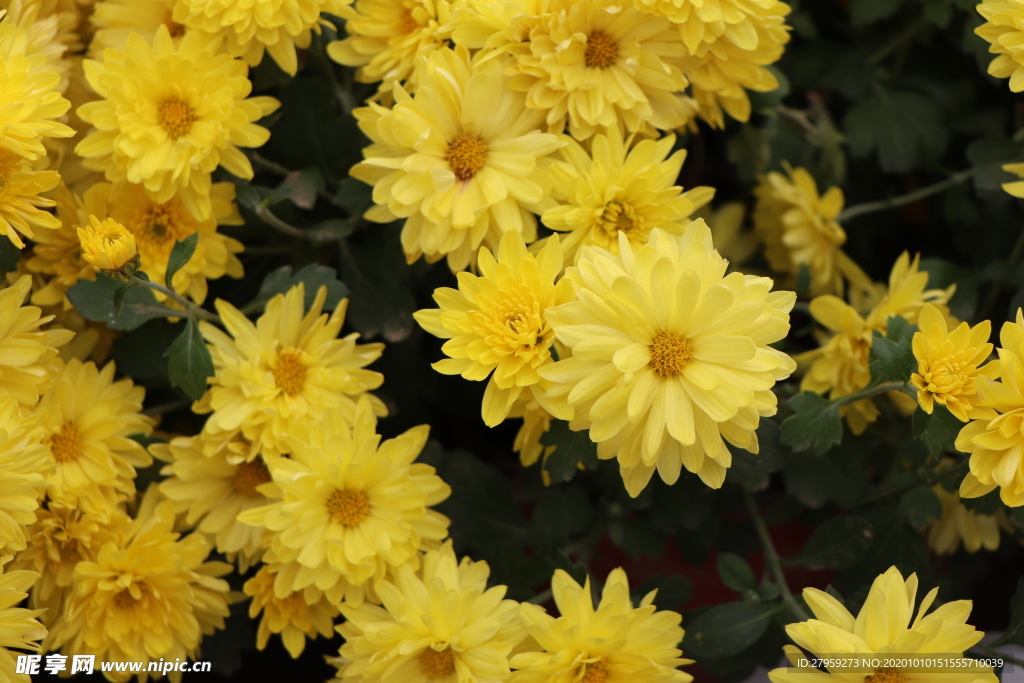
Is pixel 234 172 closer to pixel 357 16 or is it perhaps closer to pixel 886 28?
pixel 357 16

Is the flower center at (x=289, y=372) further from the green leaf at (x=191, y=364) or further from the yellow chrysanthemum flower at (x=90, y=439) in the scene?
the yellow chrysanthemum flower at (x=90, y=439)

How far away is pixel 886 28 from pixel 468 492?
3.58 feet

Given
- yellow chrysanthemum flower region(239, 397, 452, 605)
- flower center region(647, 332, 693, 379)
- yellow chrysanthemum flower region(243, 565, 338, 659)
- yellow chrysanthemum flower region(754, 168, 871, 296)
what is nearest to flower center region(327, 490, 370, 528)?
yellow chrysanthemum flower region(239, 397, 452, 605)

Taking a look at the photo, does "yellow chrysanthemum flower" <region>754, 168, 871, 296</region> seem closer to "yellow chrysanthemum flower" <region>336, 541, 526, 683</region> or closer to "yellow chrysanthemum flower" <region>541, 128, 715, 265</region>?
"yellow chrysanthemum flower" <region>541, 128, 715, 265</region>

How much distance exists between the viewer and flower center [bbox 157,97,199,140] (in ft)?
3.01

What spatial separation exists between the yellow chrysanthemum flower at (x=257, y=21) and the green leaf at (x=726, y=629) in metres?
0.80

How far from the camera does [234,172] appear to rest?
94 cm

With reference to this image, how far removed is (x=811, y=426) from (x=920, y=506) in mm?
188

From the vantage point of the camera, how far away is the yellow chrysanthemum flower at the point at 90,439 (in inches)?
35.9

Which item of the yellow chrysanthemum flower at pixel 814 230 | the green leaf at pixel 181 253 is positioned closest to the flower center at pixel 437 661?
the green leaf at pixel 181 253

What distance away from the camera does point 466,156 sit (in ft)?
2.90

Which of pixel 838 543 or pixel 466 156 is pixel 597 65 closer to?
pixel 466 156

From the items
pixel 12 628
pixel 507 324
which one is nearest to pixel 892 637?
pixel 507 324

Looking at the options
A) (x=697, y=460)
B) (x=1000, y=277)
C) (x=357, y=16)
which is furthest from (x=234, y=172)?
(x=1000, y=277)
